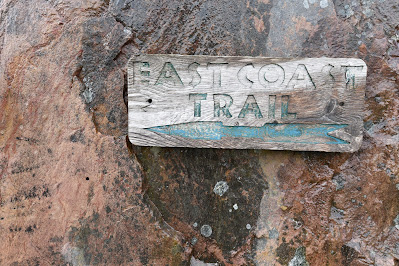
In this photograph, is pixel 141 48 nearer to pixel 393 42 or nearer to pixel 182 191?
pixel 182 191

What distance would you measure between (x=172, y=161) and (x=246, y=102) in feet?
2.02

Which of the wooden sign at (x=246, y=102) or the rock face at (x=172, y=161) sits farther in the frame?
the rock face at (x=172, y=161)

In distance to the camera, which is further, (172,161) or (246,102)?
(172,161)

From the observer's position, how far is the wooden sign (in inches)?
64.3

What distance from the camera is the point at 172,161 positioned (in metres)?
1.84

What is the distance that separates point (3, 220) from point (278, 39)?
2159 mm

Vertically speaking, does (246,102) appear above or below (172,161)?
above

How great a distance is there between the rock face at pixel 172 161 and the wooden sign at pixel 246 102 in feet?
0.57

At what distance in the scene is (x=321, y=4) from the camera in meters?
1.77

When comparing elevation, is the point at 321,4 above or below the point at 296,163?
above

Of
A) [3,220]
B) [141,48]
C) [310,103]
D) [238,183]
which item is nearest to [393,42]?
[310,103]

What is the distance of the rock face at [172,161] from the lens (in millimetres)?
1766

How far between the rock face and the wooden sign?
0.17 metres

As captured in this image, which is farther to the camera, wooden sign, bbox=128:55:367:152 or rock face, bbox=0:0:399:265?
rock face, bbox=0:0:399:265
